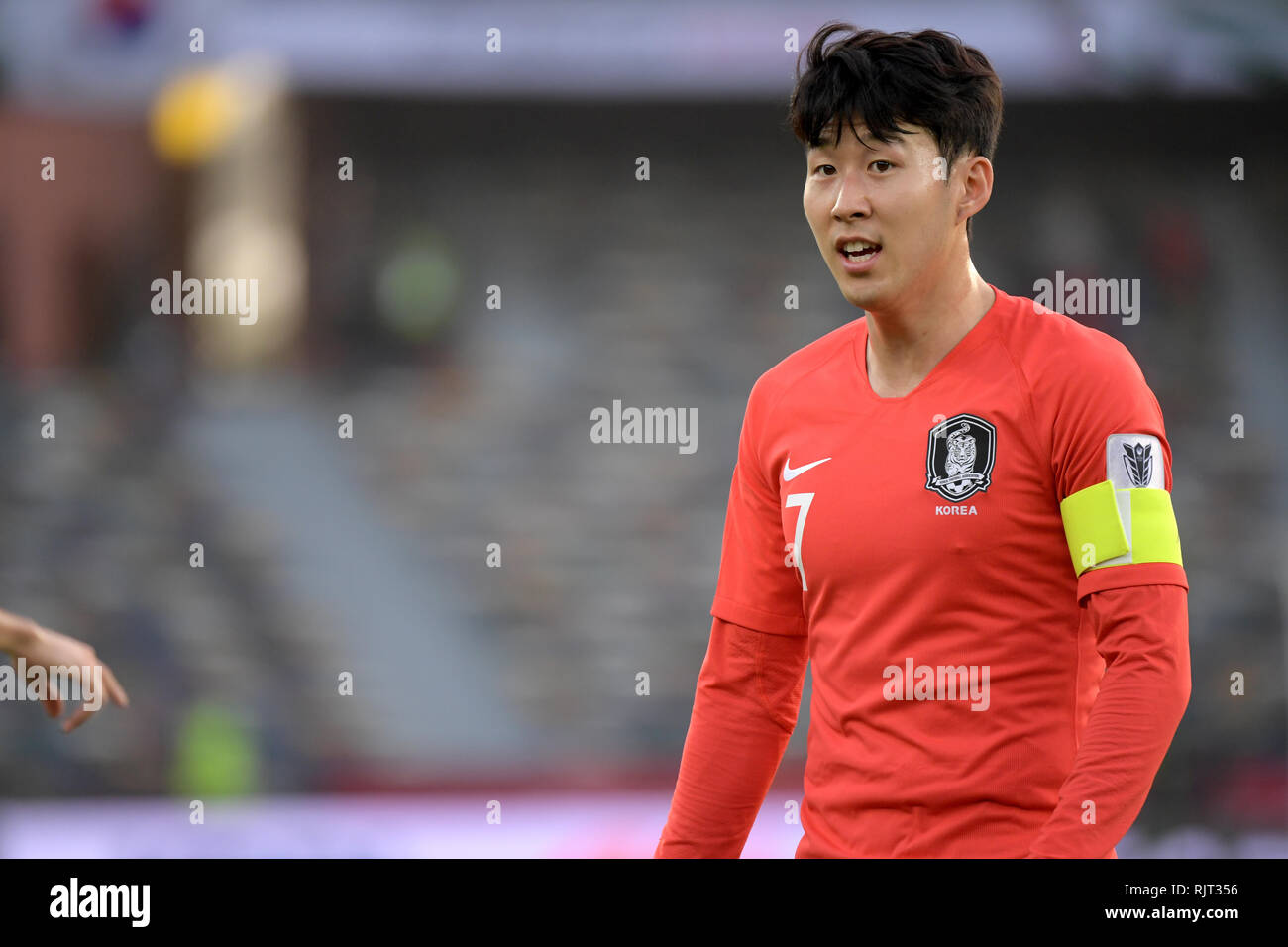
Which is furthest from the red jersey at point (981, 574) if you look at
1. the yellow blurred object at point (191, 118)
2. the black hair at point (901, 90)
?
the yellow blurred object at point (191, 118)

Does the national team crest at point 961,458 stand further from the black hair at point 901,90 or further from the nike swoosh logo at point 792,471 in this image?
the black hair at point 901,90

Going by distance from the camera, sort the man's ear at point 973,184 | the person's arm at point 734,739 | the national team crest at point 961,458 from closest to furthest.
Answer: the national team crest at point 961,458, the man's ear at point 973,184, the person's arm at point 734,739

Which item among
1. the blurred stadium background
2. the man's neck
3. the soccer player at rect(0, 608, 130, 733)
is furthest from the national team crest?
the blurred stadium background

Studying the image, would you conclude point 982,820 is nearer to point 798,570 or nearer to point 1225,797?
point 798,570

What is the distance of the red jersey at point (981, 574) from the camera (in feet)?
5.01

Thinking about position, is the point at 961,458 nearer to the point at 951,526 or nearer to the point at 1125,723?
the point at 951,526

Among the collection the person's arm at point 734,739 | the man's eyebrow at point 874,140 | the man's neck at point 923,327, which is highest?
the man's eyebrow at point 874,140

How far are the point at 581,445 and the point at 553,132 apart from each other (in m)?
1.47

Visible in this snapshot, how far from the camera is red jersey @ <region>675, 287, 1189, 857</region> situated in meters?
1.53

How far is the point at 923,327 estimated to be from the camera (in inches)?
67.6

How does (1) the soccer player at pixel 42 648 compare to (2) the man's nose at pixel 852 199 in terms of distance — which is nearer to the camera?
(2) the man's nose at pixel 852 199

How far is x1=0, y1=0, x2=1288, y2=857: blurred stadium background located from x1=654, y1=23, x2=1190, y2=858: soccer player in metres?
4.11

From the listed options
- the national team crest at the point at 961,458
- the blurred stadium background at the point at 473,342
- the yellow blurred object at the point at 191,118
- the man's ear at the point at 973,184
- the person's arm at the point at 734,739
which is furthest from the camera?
the yellow blurred object at the point at 191,118

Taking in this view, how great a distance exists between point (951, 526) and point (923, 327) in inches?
10.7
